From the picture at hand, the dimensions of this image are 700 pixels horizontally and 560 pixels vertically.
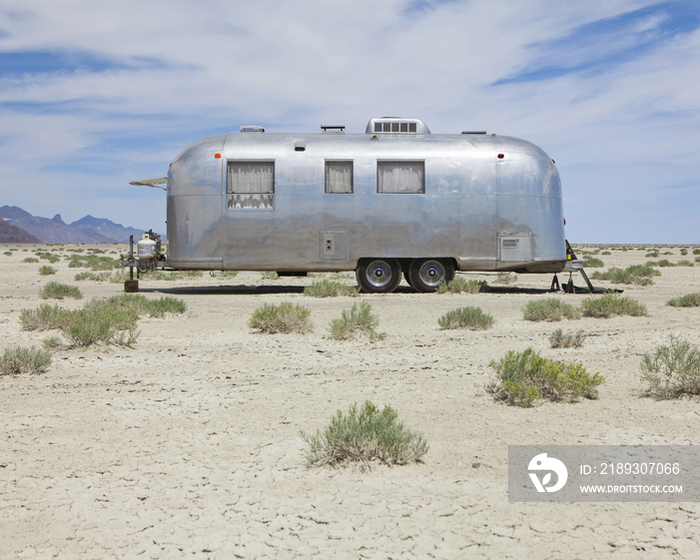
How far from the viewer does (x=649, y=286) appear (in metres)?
17.5

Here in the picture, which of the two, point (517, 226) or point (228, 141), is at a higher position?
point (228, 141)

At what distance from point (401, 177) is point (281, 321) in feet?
21.0

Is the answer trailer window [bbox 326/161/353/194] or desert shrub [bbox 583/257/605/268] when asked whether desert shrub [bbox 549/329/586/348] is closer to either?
trailer window [bbox 326/161/353/194]

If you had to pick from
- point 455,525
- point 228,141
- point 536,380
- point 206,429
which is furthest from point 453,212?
point 455,525

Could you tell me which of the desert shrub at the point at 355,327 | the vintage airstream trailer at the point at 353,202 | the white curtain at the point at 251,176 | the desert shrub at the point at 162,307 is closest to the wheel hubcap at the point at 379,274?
the vintage airstream trailer at the point at 353,202

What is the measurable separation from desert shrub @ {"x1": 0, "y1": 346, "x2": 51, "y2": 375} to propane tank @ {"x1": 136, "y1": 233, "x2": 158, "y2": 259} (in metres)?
8.36

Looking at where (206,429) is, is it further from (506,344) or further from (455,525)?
(506,344)

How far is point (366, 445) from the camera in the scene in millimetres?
4059

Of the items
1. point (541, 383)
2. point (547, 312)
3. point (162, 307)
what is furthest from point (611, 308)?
point (162, 307)

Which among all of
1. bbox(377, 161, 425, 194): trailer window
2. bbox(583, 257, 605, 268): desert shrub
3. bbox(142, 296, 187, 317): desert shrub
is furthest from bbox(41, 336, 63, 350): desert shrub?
bbox(583, 257, 605, 268): desert shrub

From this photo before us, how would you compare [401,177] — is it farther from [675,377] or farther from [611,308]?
[675,377]

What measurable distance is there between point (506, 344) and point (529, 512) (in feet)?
15.9

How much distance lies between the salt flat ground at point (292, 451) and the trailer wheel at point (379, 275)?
597 cm

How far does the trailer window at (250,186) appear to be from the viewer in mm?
13820
